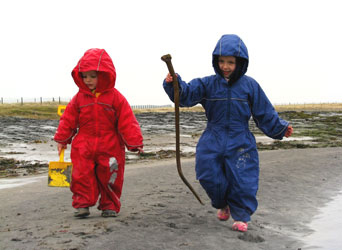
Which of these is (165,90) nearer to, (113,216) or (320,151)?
(113,216)

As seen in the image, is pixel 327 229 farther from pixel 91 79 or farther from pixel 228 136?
pixel 91 79

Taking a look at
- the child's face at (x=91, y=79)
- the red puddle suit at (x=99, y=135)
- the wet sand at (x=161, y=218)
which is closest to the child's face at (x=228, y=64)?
the red puddle suit at (x=99, y=135)

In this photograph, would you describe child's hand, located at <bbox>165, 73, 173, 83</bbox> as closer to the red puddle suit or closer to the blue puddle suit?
the blue puddle suit

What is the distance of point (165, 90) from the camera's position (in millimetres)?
4852

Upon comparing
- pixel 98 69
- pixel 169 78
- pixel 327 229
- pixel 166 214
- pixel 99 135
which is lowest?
pixel 327 229

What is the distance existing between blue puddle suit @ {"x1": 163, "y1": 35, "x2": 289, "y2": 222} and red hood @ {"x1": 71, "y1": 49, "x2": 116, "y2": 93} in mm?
852

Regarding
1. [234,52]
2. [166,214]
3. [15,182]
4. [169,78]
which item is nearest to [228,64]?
[234,52]

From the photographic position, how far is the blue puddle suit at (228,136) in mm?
4863

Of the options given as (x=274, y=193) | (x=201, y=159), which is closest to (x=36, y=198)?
(x=201, y=159)

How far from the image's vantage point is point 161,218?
500cm

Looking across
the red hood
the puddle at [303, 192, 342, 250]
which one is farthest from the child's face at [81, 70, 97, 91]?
the puddle at [303, 192, 342, 250]

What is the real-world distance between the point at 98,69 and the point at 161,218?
5.82ft

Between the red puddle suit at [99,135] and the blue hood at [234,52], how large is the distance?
1.17 metres

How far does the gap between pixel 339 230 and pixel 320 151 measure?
787 centimetres
